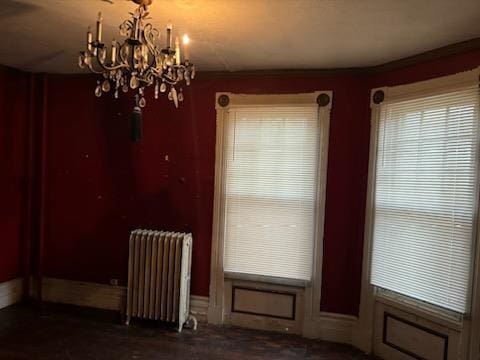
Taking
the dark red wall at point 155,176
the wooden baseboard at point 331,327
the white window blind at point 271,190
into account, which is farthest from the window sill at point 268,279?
the wooden baseboard at point 331,327

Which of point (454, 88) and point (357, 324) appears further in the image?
point (357, 324)

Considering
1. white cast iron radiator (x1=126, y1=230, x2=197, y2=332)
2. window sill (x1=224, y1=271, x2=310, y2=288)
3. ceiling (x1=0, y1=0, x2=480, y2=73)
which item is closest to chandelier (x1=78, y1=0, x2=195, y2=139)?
ceiling (x1=0, y1=0, x2=480, y2=73)

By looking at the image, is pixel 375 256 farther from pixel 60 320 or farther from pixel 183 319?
pixel 60 320

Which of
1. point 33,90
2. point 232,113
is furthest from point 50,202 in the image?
point 232,113

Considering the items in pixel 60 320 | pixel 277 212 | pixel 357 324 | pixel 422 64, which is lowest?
pixel 60 320

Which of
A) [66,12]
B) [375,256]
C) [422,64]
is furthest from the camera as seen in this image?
[375,256]

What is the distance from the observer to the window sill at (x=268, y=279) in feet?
10.8

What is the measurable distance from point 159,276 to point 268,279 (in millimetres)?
999

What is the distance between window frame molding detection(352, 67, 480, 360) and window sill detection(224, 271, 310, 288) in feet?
1.74

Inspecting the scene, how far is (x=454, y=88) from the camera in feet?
8.22

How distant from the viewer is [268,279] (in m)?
3.36

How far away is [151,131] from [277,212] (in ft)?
4.82

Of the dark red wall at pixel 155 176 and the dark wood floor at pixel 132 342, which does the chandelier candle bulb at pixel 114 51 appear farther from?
the dark wood floor at pixel 132 342

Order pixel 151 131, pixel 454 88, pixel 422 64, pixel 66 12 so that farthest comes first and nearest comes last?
pixel 151 131 → pixel 422 64 → pixel 454 88 → pixel 66 12
